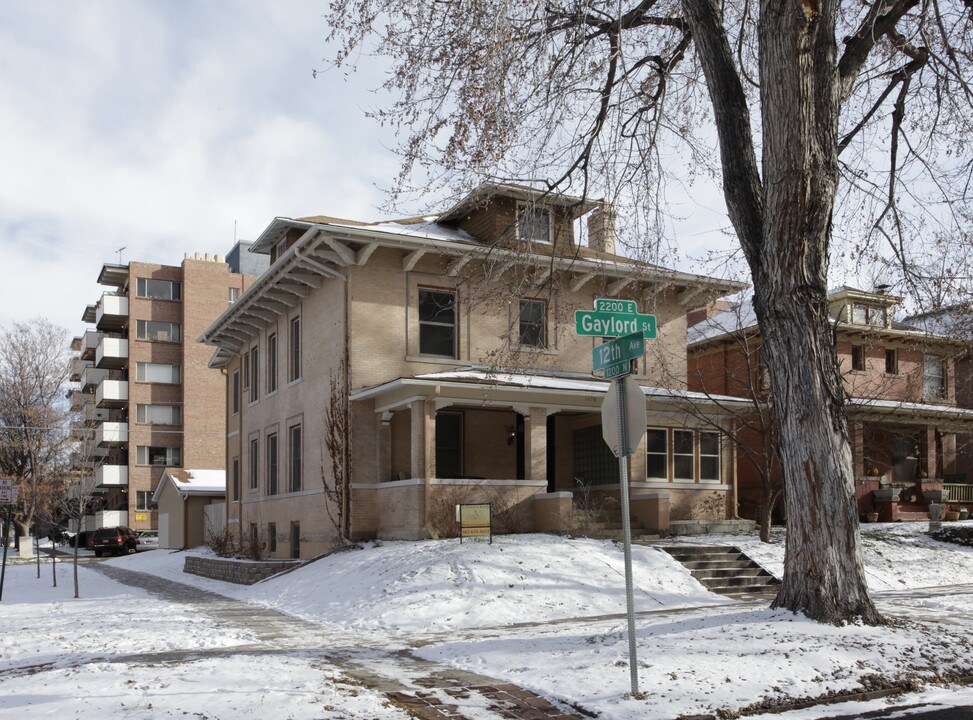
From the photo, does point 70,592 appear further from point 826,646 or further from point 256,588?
point 826,646

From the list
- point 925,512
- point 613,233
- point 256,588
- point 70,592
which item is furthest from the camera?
point 925,512

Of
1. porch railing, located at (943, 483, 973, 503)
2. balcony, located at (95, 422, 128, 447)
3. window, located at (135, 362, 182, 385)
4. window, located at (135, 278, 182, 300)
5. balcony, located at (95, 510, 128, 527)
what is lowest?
balcony, located at (95, 510, 128, 527)

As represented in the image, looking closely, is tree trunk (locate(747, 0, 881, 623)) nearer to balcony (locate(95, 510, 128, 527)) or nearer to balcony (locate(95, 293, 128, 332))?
balcony (locate(95, 510, 128, 527))

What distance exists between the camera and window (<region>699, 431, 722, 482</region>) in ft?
83.4

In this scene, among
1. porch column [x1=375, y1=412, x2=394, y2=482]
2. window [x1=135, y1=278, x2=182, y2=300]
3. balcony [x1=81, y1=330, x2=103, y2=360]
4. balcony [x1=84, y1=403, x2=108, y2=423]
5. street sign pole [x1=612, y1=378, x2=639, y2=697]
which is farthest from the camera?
balcony [x1=81, y1=330, x2=103, y2=360]

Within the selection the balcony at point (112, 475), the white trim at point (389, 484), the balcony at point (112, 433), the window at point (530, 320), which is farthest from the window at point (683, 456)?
the balcony at point (112, 433)

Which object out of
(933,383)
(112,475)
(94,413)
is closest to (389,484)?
(933,383)

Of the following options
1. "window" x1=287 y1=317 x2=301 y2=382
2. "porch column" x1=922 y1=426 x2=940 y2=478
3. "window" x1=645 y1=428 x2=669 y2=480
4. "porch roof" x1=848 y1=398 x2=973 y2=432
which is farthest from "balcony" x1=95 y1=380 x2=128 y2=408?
"porch column" x1=922 y1=426 x2=940 y2=478

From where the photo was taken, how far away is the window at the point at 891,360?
3566 cm

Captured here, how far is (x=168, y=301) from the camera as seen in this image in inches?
2447

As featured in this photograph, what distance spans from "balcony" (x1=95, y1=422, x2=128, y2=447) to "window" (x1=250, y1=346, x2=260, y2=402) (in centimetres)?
3343

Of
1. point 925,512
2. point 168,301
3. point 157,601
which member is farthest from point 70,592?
point 168,301

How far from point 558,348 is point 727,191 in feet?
42.2

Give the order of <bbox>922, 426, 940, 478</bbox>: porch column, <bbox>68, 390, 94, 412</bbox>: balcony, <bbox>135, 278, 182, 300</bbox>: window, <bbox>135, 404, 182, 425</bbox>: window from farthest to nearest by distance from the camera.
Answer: <bbox>68, 390, 94, 412</bbox>: balcony
<bbox>135, 278, 182, 300</bbox>: window
<bbox>135, 404, 182, 425</bbox>: window
<bbox>922, 426, 940, 478</bbox>: porch column
